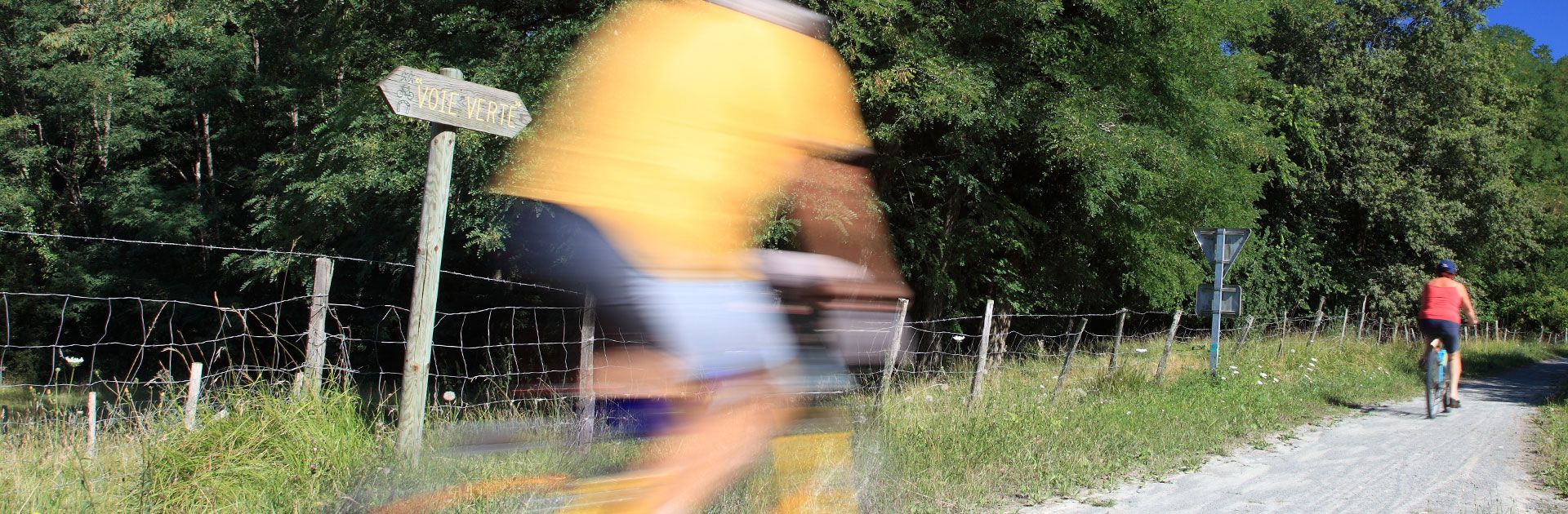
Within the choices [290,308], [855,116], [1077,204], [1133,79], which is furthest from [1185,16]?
[290,308]

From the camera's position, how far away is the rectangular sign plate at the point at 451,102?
152 inches

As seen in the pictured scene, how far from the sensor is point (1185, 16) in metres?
12.6

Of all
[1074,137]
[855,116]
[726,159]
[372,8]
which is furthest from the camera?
[372,8]

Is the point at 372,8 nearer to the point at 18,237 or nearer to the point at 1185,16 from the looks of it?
the point at 1185,16

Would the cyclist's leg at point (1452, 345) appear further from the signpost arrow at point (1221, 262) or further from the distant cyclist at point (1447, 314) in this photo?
the signpost arrow at point (1221, 262)

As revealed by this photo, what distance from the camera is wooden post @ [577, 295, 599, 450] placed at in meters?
4.99

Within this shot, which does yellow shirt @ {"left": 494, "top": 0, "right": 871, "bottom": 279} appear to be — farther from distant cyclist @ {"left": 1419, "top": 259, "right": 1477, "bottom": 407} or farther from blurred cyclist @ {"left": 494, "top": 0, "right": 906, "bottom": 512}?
distant cyclist @ {"left": 1419, "top": 259, "right": 1477, "bottom": 407}

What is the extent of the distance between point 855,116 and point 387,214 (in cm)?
1294

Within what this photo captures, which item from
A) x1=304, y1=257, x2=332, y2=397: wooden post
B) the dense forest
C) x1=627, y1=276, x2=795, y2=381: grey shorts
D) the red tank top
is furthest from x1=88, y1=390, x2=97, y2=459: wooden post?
the red tank top

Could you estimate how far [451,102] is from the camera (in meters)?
4.02

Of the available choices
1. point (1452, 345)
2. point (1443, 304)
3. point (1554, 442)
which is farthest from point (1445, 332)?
point (1554, 442)

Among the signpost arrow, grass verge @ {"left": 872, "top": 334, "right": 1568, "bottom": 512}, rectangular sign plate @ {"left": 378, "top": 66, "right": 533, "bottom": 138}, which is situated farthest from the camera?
the signpost arrow

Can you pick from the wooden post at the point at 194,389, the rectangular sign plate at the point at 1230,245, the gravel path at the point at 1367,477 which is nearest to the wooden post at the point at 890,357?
the gravel path at the point at 1367,477

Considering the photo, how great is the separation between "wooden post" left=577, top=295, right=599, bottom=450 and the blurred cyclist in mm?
1586
